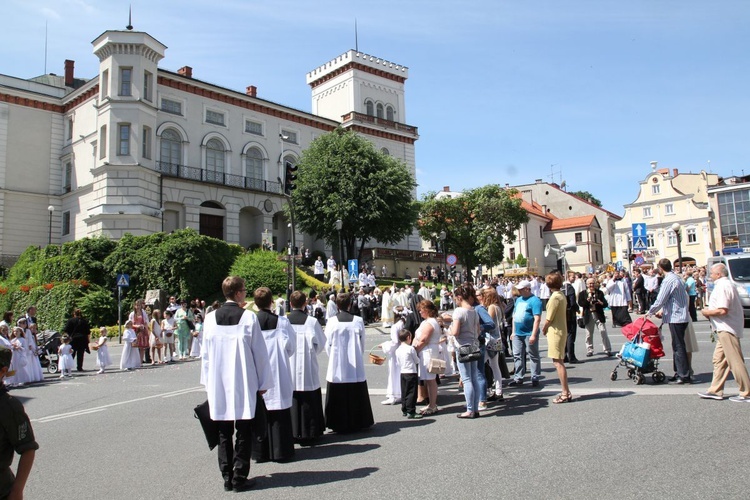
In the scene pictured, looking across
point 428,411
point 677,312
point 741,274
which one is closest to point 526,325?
point 677,312

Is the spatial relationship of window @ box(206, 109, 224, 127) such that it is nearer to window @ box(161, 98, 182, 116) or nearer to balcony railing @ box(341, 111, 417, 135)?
window @ box(161, 98, 182, 116)

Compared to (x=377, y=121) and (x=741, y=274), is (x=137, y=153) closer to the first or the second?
(x=377, y=121)

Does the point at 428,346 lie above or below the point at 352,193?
below

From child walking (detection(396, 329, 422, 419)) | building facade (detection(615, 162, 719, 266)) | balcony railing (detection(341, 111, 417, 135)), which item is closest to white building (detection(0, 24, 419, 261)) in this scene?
balcony railing (detection(341, 111, 417, 135))

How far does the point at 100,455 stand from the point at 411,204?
116ft

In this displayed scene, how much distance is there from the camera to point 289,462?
21.0 feet

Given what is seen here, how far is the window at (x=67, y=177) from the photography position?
41.1 m

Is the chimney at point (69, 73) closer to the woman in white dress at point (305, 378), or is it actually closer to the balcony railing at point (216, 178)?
the balcony railing at point (216, 178)

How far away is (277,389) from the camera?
6543 millimetres

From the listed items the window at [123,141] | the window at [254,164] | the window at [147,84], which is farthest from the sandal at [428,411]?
the window at [254,164]

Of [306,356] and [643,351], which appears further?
[643,351]

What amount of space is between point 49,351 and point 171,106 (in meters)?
28.3

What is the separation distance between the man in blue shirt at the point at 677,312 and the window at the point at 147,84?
36364mm

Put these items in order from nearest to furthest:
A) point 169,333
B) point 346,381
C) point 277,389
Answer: point 277,389
point 346,381
point 169,333
